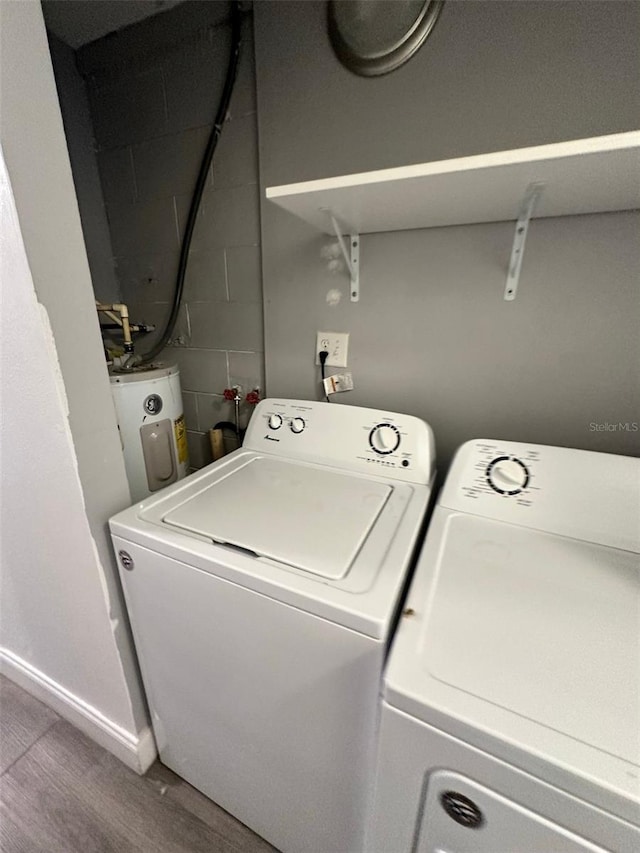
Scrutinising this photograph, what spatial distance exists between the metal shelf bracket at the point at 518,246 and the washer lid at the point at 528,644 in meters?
0.68

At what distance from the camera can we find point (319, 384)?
135cm

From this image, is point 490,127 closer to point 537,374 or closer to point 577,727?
point 537,374

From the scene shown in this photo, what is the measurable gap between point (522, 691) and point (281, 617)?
1.26ft

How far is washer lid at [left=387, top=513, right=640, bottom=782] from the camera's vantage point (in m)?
0.45

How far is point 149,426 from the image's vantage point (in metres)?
1.21

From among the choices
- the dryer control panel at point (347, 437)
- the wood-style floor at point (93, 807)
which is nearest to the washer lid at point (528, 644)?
the dryer control panel at point (347, 437)

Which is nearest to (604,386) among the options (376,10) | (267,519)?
(267,519)

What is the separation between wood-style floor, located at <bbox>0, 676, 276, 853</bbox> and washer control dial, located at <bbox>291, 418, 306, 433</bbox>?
44.7 inches

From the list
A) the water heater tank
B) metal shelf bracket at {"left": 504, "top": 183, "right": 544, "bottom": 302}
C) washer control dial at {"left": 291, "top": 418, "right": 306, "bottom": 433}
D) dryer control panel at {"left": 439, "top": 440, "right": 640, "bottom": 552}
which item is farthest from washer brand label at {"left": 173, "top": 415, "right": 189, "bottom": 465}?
metal shelf bracket at {"left": 504, "top": 183, "right": 544, "bottom": 302}

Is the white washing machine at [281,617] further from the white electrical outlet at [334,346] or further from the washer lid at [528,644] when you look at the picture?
the white electrical outlet at [334,346]

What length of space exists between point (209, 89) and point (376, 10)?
25.1 inches

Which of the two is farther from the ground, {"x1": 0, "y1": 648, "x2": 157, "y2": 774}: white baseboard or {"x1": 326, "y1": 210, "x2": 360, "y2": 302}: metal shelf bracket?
{"x1": 326, "y1": 210, "x2": 360, "y2": 302}: metal shelf bracket

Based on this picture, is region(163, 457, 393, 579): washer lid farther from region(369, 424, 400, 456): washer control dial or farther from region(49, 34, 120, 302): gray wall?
region(49, 34, 120, 302): gray wall

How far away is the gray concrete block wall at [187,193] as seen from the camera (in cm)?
127
